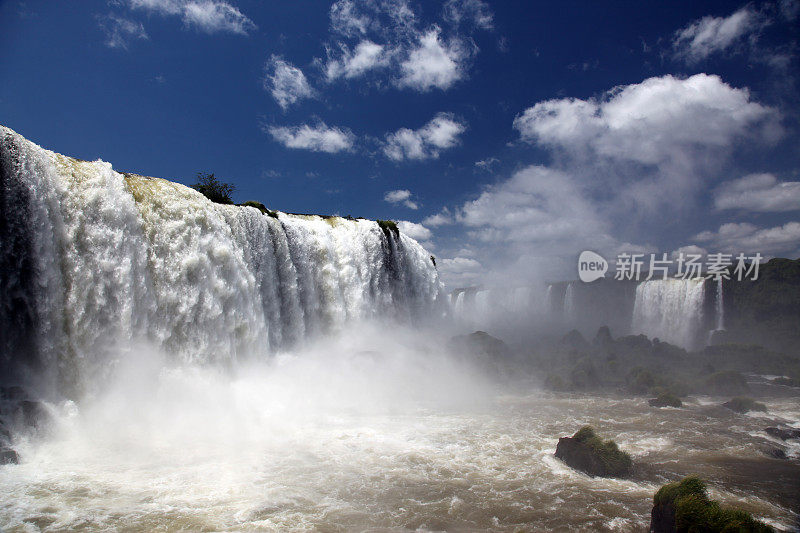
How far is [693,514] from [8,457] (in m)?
13.2

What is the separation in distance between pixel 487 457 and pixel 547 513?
10.2 ft

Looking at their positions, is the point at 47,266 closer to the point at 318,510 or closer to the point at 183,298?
the point at 183,298

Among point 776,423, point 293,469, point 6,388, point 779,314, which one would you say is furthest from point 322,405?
point 779,314

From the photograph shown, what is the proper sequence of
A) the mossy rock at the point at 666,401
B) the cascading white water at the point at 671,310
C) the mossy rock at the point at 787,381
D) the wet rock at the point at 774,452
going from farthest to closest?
the cascading white water at the point at 671,310 < the mossy rock at the point at 787,381 < the mossy rock at the point at 666,401 < the wet rock at the point at 774,452

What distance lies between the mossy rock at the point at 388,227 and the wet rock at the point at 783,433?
20.7 metres

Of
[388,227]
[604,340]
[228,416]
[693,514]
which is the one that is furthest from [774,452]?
[604,340]

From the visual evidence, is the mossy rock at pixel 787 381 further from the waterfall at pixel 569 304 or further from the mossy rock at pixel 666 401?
the waterfall at pixel 569 304

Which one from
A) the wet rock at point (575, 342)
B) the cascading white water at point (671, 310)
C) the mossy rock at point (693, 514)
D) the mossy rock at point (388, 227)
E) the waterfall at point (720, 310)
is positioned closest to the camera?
the mossy rock at point (693, 514)

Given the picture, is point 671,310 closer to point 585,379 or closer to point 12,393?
point 585,379

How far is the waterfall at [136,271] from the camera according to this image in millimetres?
10039

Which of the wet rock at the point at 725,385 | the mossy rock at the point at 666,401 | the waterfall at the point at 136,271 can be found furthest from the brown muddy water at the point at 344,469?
the wet rock at the point at 725,385

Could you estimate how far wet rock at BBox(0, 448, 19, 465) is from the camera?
8500 mm

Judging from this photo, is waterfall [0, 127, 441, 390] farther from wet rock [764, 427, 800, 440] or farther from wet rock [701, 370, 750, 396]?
wet rock [701, 370, 750, 396]

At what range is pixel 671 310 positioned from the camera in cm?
3828
